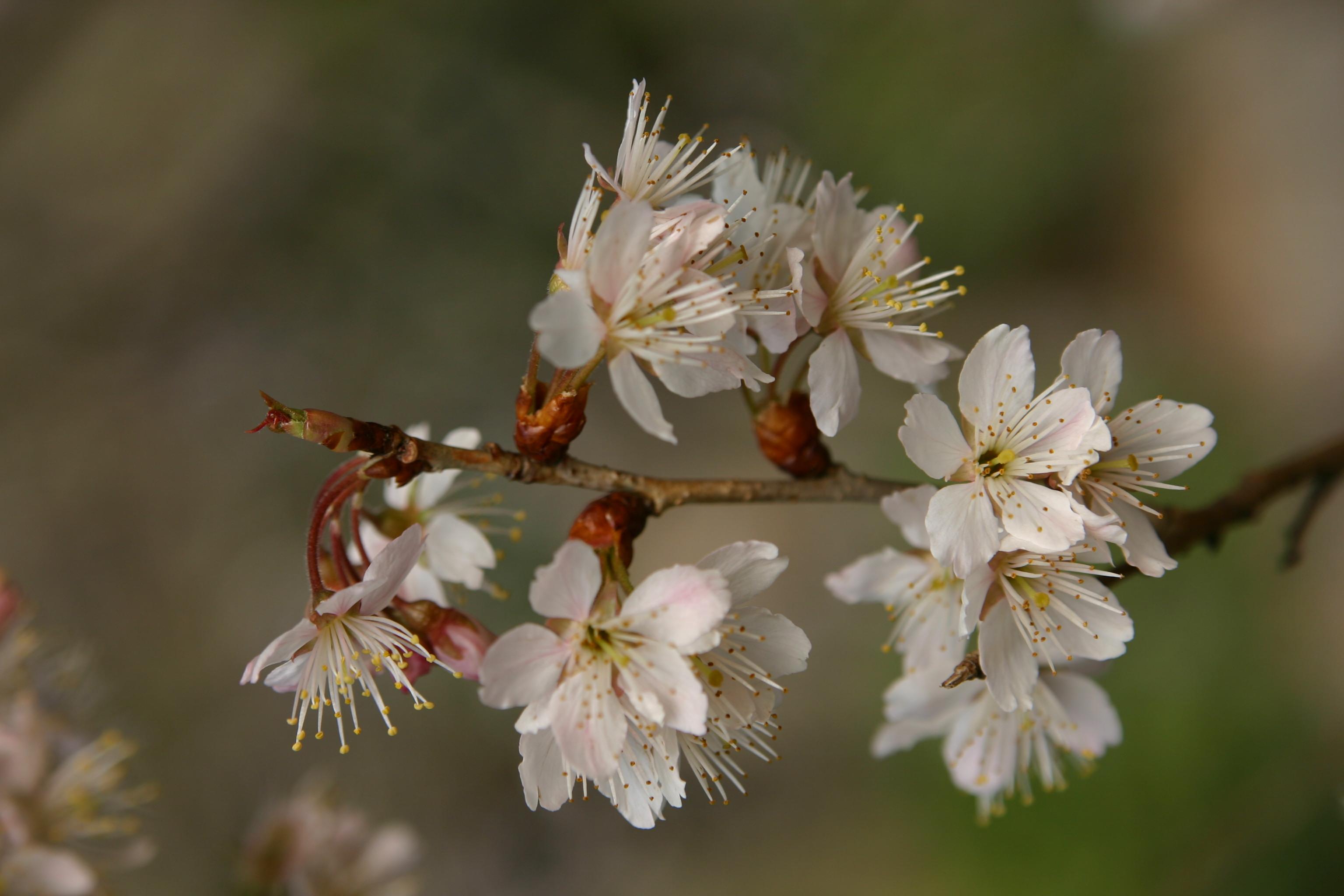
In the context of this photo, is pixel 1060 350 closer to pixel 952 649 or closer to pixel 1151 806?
pixel 1151 806

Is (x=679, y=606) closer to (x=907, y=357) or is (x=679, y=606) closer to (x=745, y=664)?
(x=745, y=664)

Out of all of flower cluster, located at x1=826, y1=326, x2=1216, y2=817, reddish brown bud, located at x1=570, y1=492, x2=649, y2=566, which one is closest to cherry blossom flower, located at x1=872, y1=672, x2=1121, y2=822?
flower cluster, located at x1=826, y1=326, x2=1216, y2=817

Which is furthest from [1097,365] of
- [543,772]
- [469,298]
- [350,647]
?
[469,298]

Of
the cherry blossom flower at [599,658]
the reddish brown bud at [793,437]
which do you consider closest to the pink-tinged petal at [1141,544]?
the reddish brown bud at [793,437]

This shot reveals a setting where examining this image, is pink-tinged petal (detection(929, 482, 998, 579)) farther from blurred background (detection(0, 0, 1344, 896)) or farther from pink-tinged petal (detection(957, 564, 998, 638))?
blurred background (detection(0, 0, 1344, 896))

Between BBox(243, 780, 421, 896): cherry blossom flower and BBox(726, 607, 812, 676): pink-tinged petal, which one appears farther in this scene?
BBox(243, 780, 421, 896): cherry blossom flower

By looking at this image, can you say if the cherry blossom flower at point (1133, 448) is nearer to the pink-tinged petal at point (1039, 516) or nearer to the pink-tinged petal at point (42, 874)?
→ the pink-tinged petal at point (1039, 516)

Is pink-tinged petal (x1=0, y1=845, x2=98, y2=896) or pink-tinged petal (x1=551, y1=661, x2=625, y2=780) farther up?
pink-tinged petal (x1=551, y1=661, x2=625, y2=780)
